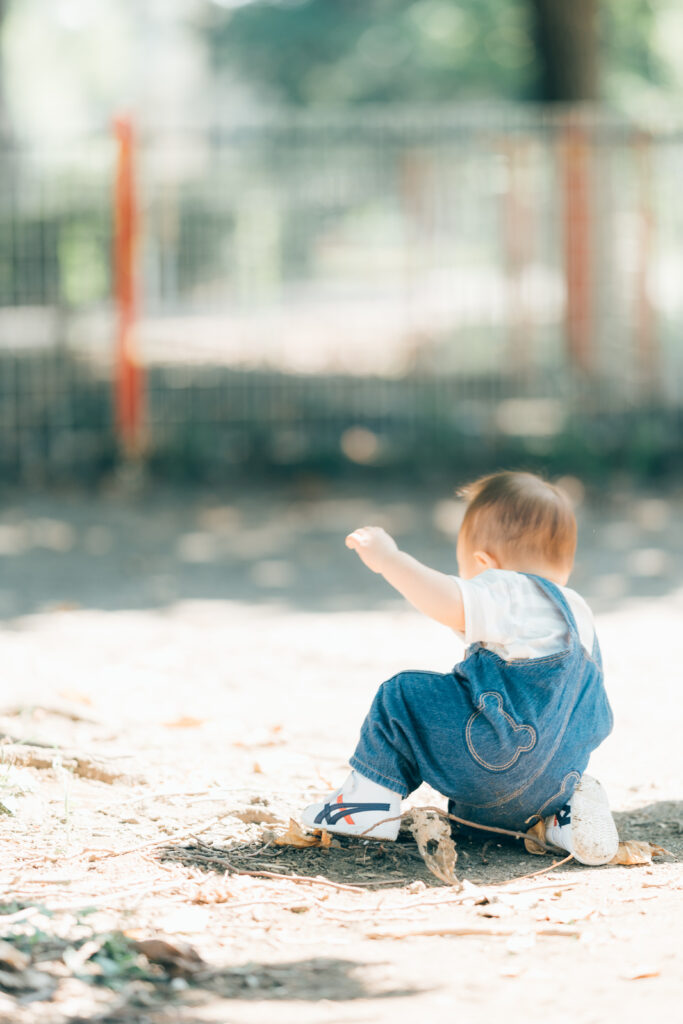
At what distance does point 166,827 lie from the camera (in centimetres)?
342

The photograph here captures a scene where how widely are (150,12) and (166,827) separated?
58.8 meters

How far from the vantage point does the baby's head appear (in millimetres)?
3289

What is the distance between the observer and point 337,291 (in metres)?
11.3

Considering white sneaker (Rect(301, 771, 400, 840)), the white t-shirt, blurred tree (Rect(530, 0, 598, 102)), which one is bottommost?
white sneaker (Rect(301, 771, 400, 840))

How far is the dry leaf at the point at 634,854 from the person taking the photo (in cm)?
326

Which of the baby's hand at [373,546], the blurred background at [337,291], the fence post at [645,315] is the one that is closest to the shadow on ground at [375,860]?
the baby's hand at [373,546]

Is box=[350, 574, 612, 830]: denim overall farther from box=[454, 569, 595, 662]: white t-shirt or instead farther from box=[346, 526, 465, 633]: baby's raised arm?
box=[346, 526, 465, 633]: baby's raised arm

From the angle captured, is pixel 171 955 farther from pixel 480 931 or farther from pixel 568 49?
pixel 568 49

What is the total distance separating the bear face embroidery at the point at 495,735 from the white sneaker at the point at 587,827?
0.73 ft

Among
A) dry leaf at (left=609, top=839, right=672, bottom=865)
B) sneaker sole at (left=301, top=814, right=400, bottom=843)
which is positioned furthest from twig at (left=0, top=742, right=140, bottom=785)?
dry leaf at (left=609, top=839, right=672, bottom=865)

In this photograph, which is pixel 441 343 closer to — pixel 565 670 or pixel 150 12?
pixel 565 670

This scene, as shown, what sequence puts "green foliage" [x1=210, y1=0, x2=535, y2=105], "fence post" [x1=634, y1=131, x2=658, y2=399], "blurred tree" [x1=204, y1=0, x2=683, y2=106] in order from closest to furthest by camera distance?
"fence post" [x1=634, y1=131, x2=658, y2=399]
"blurred tree" [x1=204, y1=0, x2=683, y2=106]
"green foliage" [x1=210, y1=0, x2=535, y2=105]

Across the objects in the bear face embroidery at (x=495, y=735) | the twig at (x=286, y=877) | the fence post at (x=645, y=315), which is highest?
the fence post at (x=645, y=315)

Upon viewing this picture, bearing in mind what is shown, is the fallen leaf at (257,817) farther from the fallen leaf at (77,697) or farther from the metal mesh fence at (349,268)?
the metal mesh fence at (349,268)
